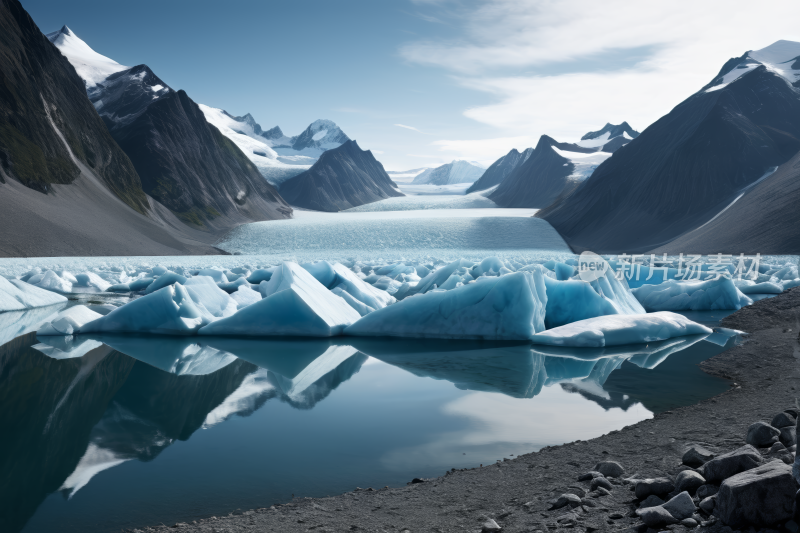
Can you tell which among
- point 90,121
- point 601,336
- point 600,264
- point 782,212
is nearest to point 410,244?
point 782,212

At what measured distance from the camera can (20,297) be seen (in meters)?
12.7

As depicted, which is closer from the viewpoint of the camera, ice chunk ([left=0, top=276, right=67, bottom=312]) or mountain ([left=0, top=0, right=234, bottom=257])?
ice chunk ([left=0, top=276, right=67, bottom=312])

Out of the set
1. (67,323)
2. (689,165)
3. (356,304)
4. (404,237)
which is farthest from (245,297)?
(689,165)

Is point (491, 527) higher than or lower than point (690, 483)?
lower

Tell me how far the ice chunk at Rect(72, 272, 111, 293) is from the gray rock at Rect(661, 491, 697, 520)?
1791 centimetres

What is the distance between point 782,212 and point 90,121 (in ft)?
163

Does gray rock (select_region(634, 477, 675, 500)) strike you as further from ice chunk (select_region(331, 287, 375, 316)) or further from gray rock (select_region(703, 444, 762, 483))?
ice chunk (select_region(331, 287, 375, 316))

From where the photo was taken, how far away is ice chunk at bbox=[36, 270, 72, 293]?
1628cm

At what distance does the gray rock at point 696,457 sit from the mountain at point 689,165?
39906 millimetres

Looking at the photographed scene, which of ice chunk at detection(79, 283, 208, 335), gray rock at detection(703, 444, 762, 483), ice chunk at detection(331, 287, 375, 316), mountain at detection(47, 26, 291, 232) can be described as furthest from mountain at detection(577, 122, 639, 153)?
gray rock at detection(703, 444, 762, 483)

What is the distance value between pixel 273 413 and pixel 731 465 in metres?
4.04

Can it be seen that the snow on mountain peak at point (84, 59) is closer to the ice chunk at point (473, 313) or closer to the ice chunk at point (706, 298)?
the ice chunk at point (473, 313)

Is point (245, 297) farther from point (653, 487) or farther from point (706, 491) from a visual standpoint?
point (706, 491)

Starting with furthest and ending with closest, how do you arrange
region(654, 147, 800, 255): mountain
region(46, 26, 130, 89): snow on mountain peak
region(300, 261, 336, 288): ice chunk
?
region(46, 26, 130, 89): snow on mountain peak
region(654, 147, 800, 255): mountain
region(300, 261, 336, 288): ice chunk
